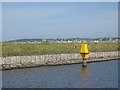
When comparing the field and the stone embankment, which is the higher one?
the field

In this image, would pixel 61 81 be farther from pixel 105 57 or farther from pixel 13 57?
pixel 105 57

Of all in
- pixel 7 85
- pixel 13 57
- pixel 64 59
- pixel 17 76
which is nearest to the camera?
pixel 7 85

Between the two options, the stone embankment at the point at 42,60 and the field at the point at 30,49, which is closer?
the stone embankment at the point at 42,60

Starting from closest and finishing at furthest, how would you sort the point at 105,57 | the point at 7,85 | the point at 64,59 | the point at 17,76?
1. the point at 7,85
2. the point at 17,76
3. the point at 64,59
4. the point at 105,57

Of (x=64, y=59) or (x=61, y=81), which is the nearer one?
(x=61, y=81)

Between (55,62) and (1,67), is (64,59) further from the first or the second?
(1,67)

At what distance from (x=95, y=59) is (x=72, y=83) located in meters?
29.1

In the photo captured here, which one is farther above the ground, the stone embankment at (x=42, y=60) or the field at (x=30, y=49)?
the field at (x=30, y=49)

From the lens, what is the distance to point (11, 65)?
46.9 metres

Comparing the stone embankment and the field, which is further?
the field

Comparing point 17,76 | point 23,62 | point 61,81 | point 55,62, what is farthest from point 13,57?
point 61,81

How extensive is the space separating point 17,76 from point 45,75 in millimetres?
3273

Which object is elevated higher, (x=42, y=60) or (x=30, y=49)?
(x=30, y=49)

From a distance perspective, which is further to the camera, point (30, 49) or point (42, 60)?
point (30, 49)
